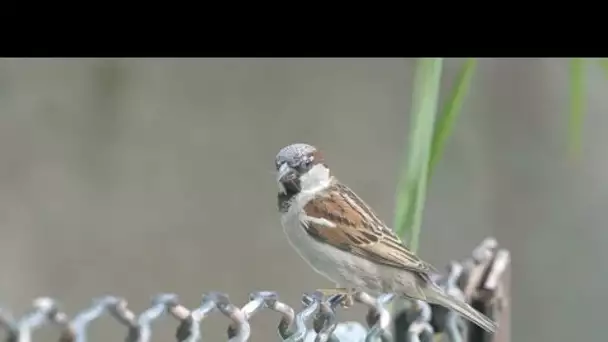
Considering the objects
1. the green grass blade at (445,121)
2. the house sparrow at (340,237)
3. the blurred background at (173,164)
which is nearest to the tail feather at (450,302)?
the house sparrow at (340,237)

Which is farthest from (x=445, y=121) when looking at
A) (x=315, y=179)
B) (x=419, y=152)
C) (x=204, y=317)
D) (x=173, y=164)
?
(x=173, y=164)

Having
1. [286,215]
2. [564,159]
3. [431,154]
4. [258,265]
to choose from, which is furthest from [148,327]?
[564,159]

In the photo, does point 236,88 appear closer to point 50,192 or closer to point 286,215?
point 50,192

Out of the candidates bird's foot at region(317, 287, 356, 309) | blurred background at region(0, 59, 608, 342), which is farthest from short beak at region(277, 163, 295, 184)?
blurred background at region(0, 59, 608, 342)

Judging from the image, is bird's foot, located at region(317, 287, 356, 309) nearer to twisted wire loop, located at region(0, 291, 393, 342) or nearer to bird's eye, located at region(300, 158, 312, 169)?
twisted wire loop, located at region(0, 291, 393, 342)

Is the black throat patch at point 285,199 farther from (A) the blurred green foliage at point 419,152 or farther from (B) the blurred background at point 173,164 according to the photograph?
(B) the blurred background at point 173,164

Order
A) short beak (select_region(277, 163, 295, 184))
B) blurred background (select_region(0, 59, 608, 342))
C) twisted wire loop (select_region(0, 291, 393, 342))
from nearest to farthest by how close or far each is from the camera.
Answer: twisted wire loop (select_region(0, 291, 393, 342))
short beak (select_region(277, 163, 295, 184))
blurred background (select_region(0, 59, 608, 342))

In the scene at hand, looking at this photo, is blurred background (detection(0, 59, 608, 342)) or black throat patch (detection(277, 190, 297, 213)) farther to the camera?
blurred background (detection(0, 59, 608, 342))

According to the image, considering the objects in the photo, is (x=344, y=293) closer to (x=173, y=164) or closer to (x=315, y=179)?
(x=315, y=179)
